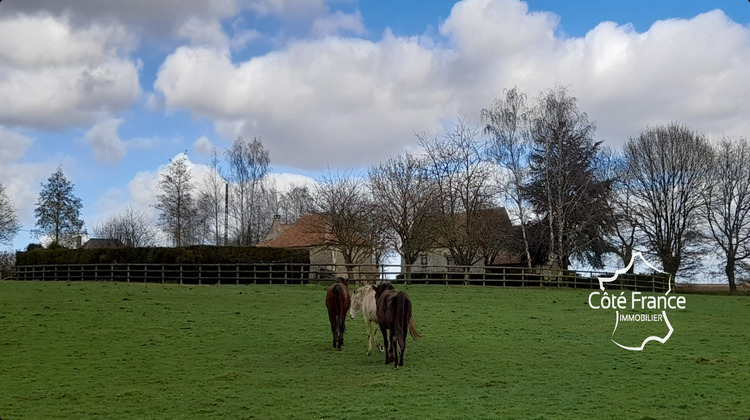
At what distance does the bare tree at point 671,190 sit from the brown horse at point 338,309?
32591mm

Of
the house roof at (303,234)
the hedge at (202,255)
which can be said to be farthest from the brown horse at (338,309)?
the house roof at (303,234)

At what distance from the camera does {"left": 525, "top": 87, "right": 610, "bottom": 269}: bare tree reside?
3678 centimetres

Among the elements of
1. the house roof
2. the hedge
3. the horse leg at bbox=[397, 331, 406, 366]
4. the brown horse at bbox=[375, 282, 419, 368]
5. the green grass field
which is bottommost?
the green grass field

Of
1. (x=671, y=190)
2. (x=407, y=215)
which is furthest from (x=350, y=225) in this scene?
(x=671, y=190)

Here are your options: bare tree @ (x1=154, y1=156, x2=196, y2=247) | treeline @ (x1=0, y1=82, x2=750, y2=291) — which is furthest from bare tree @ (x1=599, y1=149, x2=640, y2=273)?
bare tree @ (x1=154, y1=156, x2=196, y2=247)

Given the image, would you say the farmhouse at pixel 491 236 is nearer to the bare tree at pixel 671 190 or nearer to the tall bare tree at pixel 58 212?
the bare tree at pixel 671 190

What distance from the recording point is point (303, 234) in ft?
151

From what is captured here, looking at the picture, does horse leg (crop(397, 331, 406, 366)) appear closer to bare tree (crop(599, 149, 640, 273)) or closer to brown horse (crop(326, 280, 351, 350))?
brown horse (crop(326, 280, 351, 350))

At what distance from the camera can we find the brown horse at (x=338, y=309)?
526 inches

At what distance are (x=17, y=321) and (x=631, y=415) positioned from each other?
48.4 ft

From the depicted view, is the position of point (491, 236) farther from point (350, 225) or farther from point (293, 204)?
point (293, 204)

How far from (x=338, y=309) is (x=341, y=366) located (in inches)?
78.9

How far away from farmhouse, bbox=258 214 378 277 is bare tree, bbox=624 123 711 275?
57.1 ft

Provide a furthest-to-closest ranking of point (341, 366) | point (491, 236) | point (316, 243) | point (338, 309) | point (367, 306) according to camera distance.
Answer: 1. point (316, 243)
2. point (491, 236)
3. point (338, 309)
4. point (367, 306)
5. point (341, 366)
